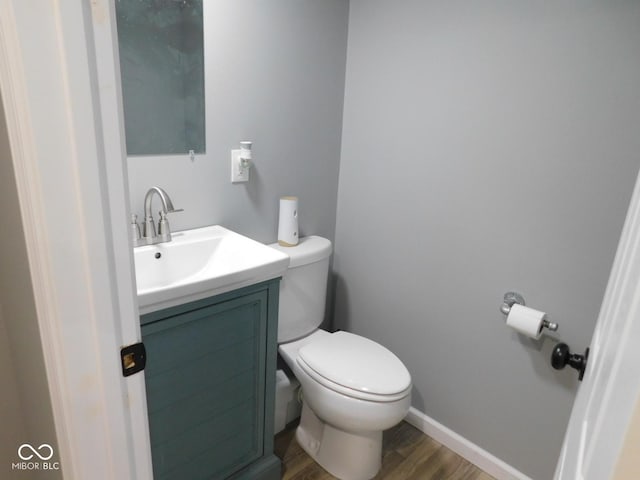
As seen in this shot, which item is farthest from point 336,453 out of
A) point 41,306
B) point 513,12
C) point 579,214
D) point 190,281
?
point 513,12

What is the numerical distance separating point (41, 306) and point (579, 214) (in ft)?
4.65

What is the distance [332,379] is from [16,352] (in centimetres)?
91

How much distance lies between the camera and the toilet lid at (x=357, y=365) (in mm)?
1369

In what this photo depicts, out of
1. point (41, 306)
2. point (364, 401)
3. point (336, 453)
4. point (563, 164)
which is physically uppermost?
point (563, 164)

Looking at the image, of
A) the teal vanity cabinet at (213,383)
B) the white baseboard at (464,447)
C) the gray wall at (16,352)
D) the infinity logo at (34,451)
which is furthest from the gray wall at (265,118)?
the white baseboard at (464,447)

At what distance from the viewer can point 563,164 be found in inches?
50.6

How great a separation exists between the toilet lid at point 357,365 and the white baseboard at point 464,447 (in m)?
0.49

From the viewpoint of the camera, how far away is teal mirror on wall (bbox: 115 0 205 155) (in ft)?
4.00

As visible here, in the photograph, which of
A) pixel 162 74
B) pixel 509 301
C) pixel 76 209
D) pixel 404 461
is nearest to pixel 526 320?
pixel 509 301

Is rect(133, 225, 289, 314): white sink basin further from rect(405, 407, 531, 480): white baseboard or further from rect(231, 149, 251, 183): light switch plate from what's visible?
rect(405, 407, 531, 480): white baseboard

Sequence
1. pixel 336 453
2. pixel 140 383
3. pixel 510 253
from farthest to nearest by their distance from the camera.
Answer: pixel 336 453
pixel 510 253
pixel 140 383

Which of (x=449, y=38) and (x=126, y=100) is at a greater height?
(x=449, y=38)

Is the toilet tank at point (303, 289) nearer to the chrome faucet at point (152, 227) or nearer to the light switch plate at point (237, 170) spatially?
the light switch plate at point (237, 170)

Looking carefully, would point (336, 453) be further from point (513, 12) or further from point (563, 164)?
point (513, 12)
